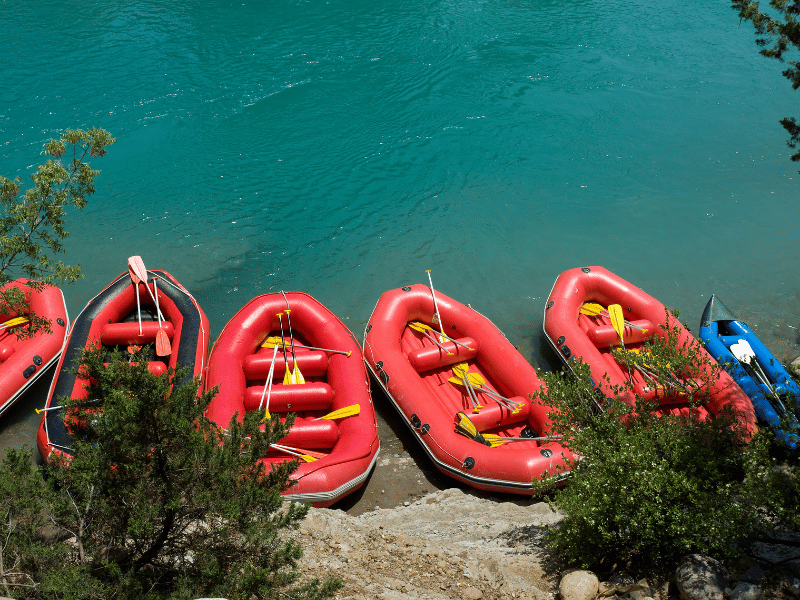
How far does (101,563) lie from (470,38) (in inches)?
672

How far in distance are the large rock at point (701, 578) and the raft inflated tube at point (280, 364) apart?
16.5 ft

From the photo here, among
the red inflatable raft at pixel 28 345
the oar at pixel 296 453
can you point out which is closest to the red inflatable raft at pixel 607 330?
the oar at pixel 296 453

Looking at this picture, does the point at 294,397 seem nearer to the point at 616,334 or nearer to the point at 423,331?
the point at 423,331

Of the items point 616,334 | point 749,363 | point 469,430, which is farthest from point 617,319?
point 469,430

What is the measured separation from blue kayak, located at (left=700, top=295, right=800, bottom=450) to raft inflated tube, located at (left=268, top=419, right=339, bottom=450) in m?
4.91

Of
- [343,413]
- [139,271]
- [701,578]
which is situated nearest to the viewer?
[701,578]

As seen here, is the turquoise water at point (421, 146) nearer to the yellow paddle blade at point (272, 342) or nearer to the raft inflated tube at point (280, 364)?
the yellow paddle blade at point (272, 342)

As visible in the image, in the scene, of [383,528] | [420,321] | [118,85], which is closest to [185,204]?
[118,85]

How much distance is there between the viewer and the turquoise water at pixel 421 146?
36.8ft

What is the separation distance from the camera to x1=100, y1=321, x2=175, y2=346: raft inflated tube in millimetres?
8266

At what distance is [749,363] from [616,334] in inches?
69.7

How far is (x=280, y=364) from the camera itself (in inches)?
316

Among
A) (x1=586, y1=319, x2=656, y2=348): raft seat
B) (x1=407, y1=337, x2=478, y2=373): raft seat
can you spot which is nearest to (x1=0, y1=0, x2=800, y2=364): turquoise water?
(x1=586, y1=319, x2=656, y2=348): raft seat

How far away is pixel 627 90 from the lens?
15.9m
